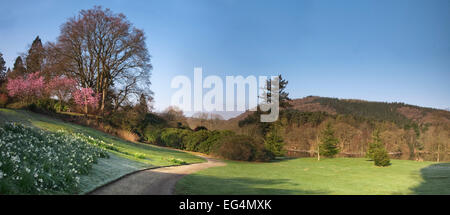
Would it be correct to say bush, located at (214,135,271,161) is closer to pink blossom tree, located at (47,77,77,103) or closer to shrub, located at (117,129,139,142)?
shrub, located at (117,129,139,142)

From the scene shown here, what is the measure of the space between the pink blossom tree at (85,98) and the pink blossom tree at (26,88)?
2.68 metres

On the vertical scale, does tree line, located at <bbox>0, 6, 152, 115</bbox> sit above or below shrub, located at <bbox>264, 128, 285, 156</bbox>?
above

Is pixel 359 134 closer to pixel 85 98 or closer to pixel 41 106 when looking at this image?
pixel 85 98

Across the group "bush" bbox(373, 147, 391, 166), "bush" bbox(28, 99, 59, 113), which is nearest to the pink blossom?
"bush" bbox(28, 99, 59, 113)

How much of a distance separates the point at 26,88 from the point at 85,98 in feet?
14.5

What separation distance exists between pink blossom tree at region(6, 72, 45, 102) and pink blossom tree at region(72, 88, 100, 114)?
106 inches

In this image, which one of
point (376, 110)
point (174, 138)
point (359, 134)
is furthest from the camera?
point (376, 110)

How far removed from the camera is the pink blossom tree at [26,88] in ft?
70.1

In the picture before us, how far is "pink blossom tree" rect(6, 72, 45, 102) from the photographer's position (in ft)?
70.1

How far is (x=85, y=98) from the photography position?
23.6 meters

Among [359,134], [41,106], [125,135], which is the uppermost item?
[41,106]

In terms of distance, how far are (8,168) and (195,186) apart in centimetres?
451

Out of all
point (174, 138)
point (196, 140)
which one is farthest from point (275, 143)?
point (174, 138)

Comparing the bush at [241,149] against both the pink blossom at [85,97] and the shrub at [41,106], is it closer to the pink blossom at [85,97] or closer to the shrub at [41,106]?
A: the pink blossom at [85,97]
